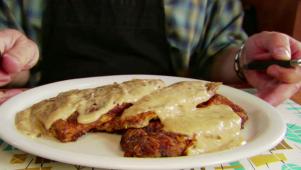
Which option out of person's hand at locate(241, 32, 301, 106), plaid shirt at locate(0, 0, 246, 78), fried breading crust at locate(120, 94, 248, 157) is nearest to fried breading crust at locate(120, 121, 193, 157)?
fried breading crust at locate(120, 94, 248, 157)

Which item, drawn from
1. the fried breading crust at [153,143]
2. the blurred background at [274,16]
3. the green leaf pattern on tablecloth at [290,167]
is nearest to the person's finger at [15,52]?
the fried breading crust at [153,143]

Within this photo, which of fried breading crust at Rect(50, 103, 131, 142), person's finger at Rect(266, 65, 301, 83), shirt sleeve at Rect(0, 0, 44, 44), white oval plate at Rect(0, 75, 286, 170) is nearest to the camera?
white oval plate at Rect(0, 75, 286, 170)

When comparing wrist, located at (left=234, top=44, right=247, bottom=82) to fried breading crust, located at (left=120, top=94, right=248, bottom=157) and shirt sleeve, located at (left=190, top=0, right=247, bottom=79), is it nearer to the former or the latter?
shirt sleeve, located at (left=190, top=0, right=247, bottom=79)

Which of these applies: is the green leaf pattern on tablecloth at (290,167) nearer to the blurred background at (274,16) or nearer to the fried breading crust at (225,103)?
the fried breading crust at (225,103)

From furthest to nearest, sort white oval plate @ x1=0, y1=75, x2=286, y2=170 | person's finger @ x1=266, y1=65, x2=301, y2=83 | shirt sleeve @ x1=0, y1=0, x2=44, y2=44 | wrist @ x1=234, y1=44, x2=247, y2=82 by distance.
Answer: shirt sleeve @ x1=0, y1=0, x2=44, y2=44, wrist @ x1=234, y1=44, x2=247, y2=82, person's finger @ x1=266, y1=65, x2=301, y2=83, white oval plate @ x1=0, y1=75, x2=286, y2=170

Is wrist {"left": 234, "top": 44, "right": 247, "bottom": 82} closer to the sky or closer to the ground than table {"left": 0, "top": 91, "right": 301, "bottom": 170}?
closer to the ground

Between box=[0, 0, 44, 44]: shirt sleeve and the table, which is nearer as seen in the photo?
the table

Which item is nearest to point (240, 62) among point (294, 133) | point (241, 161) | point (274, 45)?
point (274, 45)
